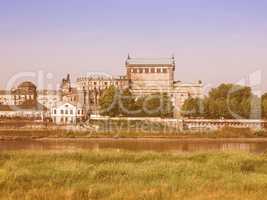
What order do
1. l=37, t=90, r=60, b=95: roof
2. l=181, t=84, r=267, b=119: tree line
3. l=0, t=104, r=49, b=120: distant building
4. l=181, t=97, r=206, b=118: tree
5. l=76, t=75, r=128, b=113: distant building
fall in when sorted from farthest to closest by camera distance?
l=37, t=90, r=60, b=95: roof → l=76, t=75, r=128, b=113: distant building → l=0, t=104, r=49, b=120: distant building → l=181, t=97, r=206, b=118: tree → l=181, t=84, r=267, b=119: tree line

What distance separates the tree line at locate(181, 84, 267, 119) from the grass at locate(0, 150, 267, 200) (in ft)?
85.2

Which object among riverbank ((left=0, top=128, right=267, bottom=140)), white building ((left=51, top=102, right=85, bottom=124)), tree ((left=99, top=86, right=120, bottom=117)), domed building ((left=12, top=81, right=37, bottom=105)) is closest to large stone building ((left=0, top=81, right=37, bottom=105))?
domed building ((left=12, top=81, right=37, bottom=105))

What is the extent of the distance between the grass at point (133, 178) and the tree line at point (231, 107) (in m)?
26.0

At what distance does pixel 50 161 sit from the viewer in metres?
14.2

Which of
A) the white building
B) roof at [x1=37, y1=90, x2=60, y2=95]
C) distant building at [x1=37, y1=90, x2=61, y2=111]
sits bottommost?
the white building

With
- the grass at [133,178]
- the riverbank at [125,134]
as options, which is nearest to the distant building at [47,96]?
the riverbank at [125,134]

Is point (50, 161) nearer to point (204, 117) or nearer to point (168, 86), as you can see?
point (204, 117)

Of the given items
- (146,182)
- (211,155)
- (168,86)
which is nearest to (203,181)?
(146,182)

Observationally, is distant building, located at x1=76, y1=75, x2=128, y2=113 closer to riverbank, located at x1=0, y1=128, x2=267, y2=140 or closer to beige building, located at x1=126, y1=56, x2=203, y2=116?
Result: beige building, located at x1=126, y1=56, x2=203, y2=116

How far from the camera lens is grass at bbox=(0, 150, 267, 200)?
8.71 metres

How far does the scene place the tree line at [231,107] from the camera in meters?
41.2

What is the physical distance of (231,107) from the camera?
136ft

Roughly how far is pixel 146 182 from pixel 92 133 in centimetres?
2192

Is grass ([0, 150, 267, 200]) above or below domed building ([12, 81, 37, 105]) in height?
below
